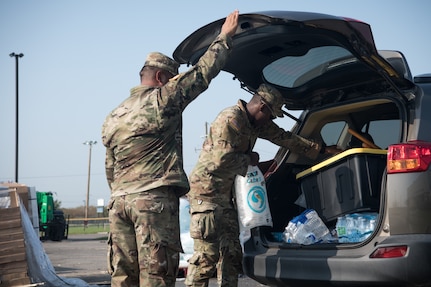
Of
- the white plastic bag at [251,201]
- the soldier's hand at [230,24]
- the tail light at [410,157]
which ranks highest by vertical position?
the soldier's hand at [230,24]

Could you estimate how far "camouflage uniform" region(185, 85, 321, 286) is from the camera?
5.36m

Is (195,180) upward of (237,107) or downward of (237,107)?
downward

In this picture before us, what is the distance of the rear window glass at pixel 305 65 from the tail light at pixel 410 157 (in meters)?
0.92

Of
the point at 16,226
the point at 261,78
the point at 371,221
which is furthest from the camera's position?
the point at 16,226

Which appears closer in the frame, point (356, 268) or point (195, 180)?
point (356, 268)

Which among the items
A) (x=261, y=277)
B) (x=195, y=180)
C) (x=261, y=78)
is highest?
(x=261, y=78)

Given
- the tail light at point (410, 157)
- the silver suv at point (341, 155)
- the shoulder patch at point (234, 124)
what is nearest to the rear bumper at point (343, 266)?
the silver suv at point (341, 155)

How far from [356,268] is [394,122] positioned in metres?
1.63

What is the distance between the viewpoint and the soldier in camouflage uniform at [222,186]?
211 inches

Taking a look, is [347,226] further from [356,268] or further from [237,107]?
[237,107]

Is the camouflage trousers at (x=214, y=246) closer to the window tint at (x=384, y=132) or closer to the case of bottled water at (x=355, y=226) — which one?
the case of bottled water at (x=355, y=226)

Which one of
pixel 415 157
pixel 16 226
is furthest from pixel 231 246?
pixel 16 226

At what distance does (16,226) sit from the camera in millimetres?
7820

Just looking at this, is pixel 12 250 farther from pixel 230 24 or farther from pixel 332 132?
pixel 230 24
